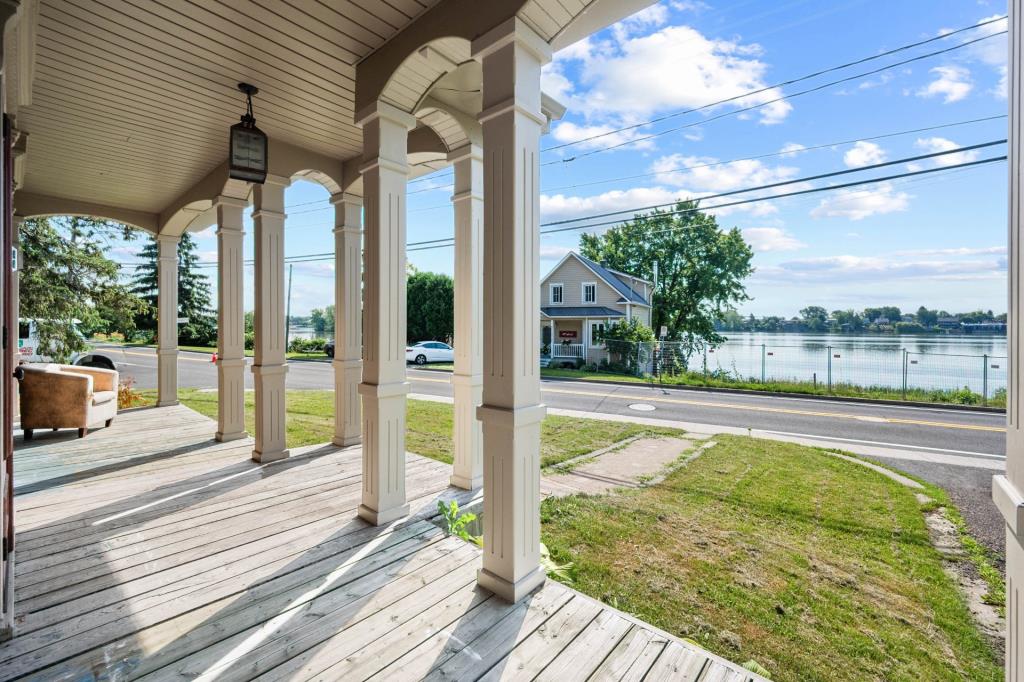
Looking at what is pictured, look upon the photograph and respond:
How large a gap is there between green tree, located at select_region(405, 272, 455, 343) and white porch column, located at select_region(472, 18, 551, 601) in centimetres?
2074

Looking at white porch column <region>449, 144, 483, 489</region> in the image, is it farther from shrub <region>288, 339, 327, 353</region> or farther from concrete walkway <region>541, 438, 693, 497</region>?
shrub <region>288, 339, 327, 353</region>

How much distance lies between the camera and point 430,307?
2325 centimetres

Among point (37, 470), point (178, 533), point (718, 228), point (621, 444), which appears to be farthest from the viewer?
point (718, 228)

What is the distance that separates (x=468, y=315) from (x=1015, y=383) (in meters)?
3.19

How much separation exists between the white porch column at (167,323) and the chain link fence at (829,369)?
12236mm

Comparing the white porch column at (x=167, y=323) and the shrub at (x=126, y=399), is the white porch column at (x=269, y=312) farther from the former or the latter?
the shrub at (x=126, y=399)

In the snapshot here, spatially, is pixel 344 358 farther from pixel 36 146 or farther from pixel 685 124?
pixel 685 124

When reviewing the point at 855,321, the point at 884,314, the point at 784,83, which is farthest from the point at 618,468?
the point at 855,321

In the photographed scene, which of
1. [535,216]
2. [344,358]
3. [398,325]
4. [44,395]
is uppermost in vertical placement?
[535,216]

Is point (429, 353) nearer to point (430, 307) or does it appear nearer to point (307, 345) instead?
point (430, 307)

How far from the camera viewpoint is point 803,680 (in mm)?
1973

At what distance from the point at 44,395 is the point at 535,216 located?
6.09 m

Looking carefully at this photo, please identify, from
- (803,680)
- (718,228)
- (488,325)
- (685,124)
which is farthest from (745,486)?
(718,228)

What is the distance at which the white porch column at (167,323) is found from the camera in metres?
7.09
